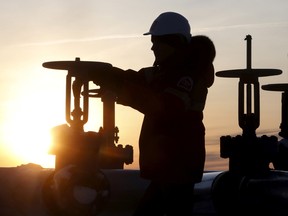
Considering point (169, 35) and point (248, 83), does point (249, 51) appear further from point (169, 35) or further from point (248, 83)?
point (169, 35)

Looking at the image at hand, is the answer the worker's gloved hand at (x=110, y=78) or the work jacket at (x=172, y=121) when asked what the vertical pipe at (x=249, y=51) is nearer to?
the worker's gloved hand at (x=110, y=78)

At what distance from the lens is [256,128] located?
15656 mm

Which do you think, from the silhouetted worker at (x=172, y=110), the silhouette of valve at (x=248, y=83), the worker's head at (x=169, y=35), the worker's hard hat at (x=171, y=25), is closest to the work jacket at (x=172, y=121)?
the silhouetted worker at (x=172, y=110)

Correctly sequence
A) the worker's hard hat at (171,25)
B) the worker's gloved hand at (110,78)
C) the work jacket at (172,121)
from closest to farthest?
the work jacket at (172,121) → the worker's hard hat at (171,25) → the worker's gloved hand at (110,78)

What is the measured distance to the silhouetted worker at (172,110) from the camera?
283 inches

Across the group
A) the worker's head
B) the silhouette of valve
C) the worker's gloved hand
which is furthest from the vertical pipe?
the worker's head

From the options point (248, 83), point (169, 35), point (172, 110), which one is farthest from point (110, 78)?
point (248, 83)

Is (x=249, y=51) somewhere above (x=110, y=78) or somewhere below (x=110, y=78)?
above

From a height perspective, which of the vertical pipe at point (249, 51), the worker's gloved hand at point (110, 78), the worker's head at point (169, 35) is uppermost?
the vertical pipe at point (249, 51)

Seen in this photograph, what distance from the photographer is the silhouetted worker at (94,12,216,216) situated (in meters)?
7.20

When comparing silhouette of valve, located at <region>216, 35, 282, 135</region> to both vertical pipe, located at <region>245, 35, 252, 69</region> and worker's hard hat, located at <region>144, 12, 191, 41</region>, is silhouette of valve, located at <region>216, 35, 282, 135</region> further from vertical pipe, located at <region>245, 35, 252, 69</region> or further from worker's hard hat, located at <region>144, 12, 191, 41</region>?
worker's hard hat, located at <region>144, 12, 191, 41</region>

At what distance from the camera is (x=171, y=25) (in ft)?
24.7

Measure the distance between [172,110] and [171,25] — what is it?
3.23 feet

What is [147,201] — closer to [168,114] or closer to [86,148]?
[168,114]
